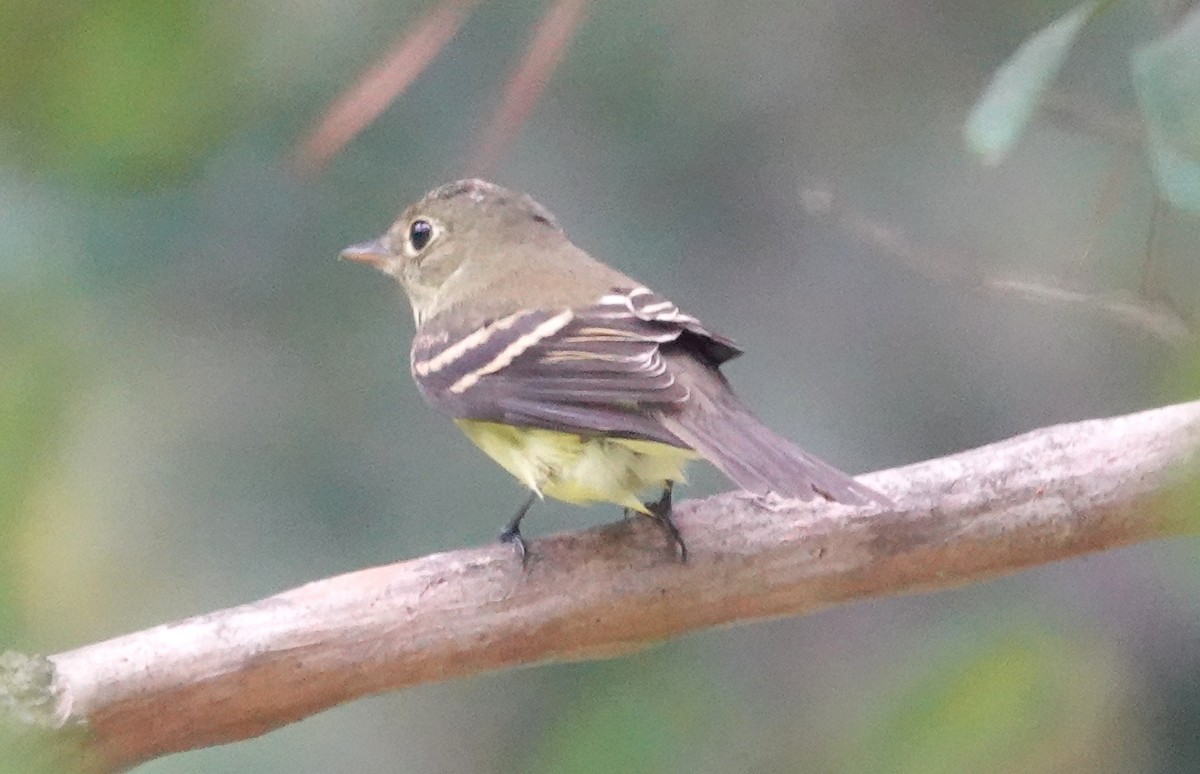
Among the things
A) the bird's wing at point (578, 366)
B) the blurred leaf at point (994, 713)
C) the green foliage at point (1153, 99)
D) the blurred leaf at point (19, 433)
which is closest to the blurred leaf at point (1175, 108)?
the green foliage at point (1153, 99)

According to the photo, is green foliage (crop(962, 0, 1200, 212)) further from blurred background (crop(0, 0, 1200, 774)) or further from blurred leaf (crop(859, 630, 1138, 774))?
blurred leaf (crop(859, 630, 1138, 774))

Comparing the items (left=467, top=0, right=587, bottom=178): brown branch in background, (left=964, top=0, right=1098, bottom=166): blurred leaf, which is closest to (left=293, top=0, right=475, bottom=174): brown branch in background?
(left=467, top=0, right=587, bottom=178): brown branch in background

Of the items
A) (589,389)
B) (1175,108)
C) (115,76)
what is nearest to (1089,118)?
(589,389)

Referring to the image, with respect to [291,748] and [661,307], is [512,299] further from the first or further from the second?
[291,748]

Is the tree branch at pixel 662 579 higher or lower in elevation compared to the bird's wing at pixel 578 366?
lower

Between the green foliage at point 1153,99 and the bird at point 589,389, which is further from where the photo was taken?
the bird at point 589,389

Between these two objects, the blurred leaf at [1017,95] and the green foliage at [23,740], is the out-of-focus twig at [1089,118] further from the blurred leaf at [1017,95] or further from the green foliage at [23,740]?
the green foliage at [23,740]

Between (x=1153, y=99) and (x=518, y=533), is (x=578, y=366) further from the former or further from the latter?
(x=1153, y=99)
